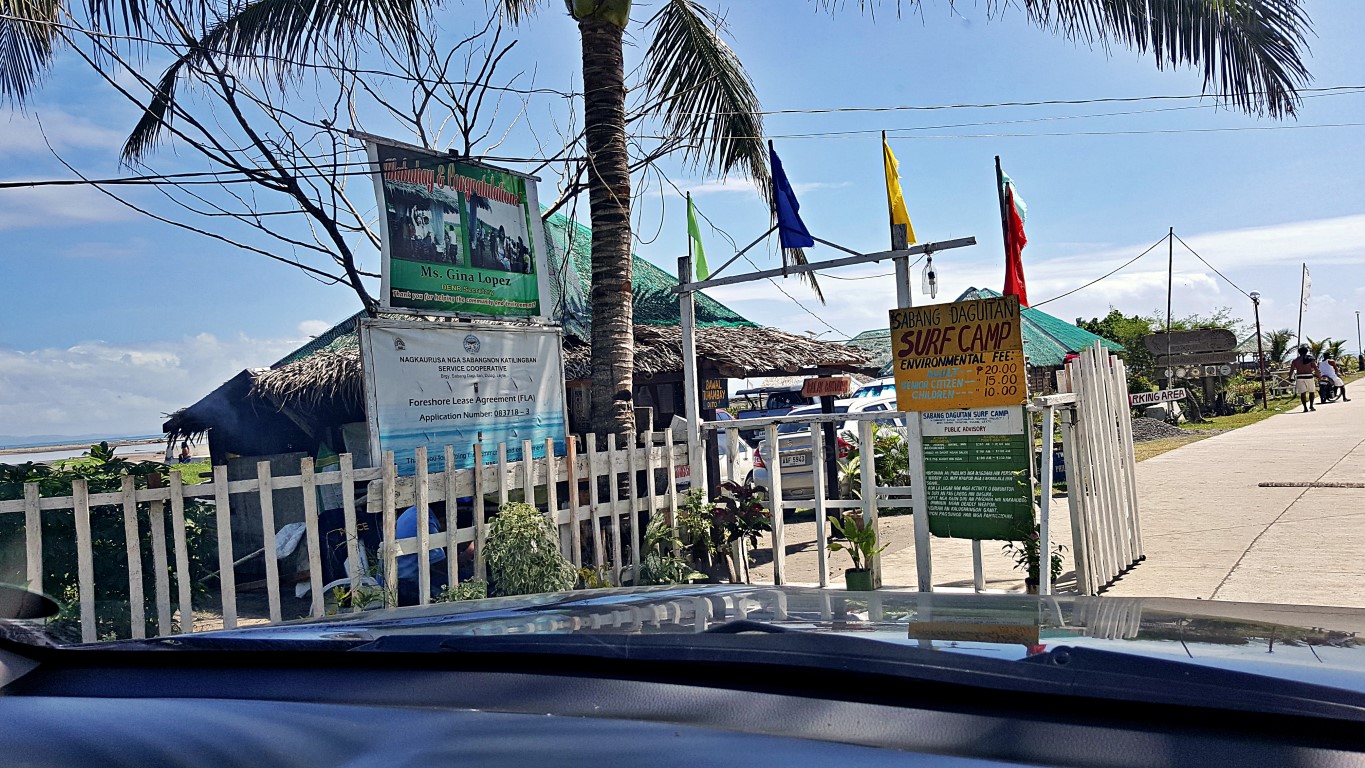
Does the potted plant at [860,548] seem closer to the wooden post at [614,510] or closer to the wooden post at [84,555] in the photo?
the wooden post at [614,510]

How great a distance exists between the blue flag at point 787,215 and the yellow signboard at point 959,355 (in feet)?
4.13

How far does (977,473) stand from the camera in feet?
22.7

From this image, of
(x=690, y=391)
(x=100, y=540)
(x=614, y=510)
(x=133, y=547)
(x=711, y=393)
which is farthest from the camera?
(x=711, y=393)

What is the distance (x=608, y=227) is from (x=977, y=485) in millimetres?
3797

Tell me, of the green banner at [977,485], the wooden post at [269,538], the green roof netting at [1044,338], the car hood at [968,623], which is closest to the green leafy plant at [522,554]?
the wooden post at [269,538]

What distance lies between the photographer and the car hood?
5.30ft

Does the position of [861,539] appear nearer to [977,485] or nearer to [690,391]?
[977,485]

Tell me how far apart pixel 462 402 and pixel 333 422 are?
6.46 m

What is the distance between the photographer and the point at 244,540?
11523mm

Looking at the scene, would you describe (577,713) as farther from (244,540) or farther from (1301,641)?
(244,540)

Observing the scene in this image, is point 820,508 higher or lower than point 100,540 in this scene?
lower

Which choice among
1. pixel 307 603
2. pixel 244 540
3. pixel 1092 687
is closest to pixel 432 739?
pixel 1092 687

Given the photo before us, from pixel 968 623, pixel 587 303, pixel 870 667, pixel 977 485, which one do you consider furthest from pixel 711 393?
pixel 870 667

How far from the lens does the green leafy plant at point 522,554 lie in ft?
21.0
